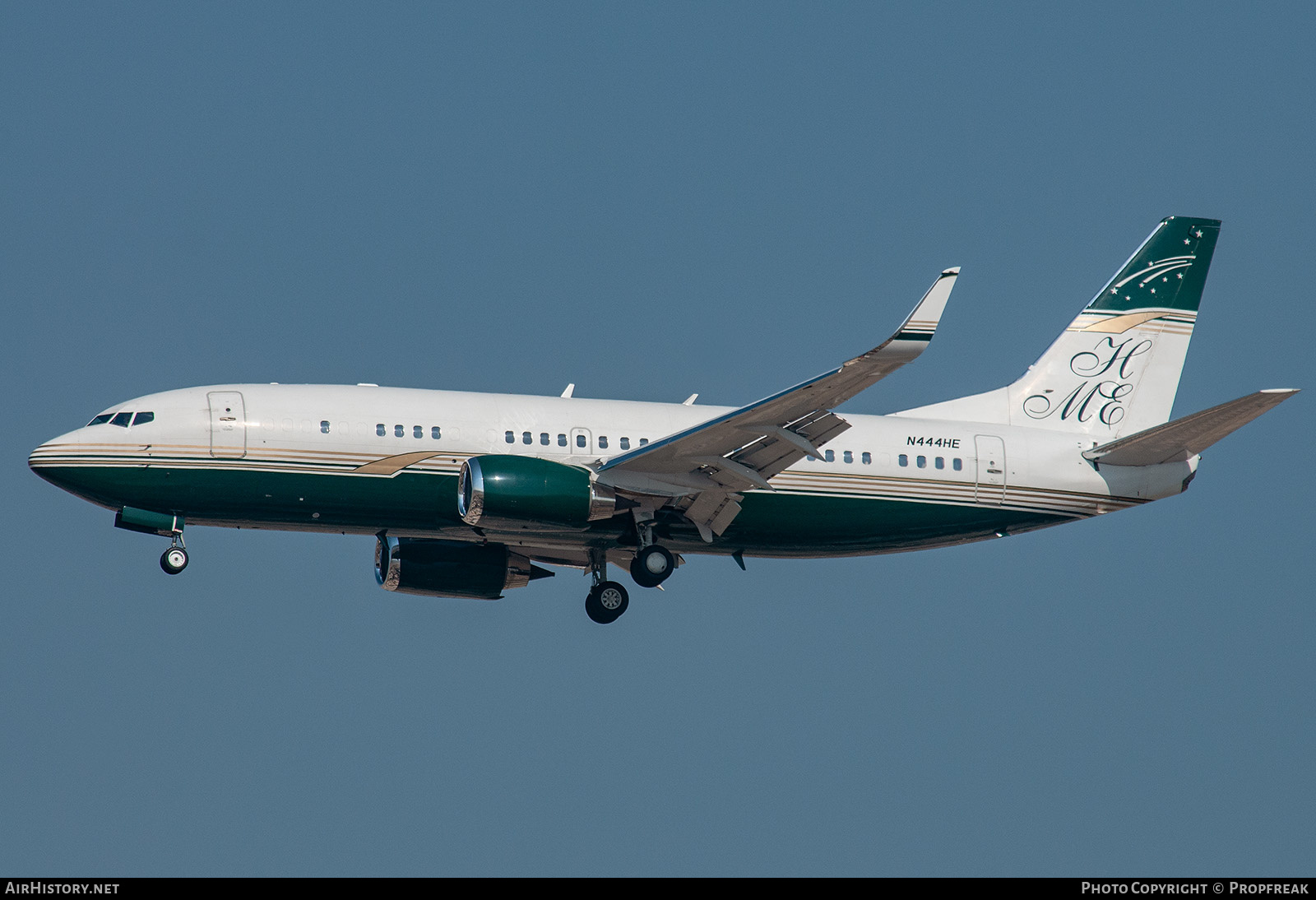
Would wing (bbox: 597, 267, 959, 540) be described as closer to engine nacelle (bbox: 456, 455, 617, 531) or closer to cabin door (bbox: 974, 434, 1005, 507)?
engine nacelle (bbox: 456, 455, 617, 531)

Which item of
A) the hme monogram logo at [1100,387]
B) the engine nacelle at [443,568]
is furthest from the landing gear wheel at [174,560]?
the hme monogram logo at [1100,387]

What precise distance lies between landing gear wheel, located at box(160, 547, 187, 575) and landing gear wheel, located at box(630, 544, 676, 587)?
32.5ft

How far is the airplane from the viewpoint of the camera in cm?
3684

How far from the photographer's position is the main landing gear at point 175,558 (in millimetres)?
36938

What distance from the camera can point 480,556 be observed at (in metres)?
42.1

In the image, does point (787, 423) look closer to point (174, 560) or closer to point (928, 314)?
point (928, 314)

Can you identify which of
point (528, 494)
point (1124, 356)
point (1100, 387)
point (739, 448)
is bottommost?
point (528, 494)

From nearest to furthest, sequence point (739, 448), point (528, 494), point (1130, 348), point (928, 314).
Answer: point (928, 314)
point (528, 494)
point (739, 448)
point (1130, 348)

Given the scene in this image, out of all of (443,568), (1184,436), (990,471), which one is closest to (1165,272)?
(1184,436)

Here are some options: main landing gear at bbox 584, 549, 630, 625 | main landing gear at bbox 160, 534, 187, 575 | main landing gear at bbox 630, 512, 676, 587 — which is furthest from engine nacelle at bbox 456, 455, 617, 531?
main landing gear at bbox 160, 534, 187, 575

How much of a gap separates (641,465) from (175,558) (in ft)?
33.3

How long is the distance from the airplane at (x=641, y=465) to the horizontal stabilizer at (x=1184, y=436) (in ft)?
0.21

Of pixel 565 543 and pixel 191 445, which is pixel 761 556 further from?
pixel 191 445

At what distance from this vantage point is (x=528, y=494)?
36750 millimetres
